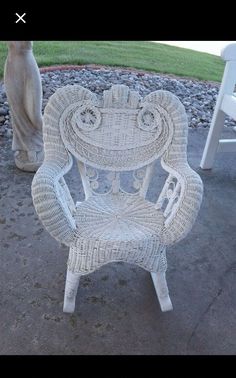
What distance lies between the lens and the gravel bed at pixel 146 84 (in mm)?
3820

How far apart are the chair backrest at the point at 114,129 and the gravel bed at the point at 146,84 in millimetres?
1895

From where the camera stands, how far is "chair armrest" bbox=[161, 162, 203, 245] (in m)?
1.49

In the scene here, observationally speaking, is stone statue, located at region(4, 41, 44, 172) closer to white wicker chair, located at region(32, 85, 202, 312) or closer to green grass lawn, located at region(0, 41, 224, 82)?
white wicker chair, located at region(32, 85, 202, 312)

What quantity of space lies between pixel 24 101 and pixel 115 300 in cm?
148

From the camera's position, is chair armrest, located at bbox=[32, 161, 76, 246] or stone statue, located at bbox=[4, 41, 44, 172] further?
stone statue, located at bbox=[4, 41, 44, 172]

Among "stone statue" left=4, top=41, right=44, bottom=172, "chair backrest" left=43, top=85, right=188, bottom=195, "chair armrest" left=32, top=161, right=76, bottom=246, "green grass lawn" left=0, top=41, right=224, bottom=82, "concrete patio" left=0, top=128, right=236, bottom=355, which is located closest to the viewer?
"chair armrest" left=32, top=161, right=76, bottom=246

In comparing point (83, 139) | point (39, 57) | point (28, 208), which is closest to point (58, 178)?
point (83, 139)

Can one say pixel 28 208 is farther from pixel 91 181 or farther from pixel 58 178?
pixel 58 178

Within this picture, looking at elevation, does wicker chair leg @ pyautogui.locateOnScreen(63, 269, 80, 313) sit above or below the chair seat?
below

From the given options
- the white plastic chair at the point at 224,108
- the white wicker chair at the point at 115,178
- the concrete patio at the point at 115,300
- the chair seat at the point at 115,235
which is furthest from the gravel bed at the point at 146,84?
the chair seat at the point at 115,235

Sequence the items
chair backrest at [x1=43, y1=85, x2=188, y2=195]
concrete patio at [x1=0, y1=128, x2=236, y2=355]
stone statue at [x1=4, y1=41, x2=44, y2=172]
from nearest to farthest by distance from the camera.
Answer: concrete patio at [x1=0, y1=128, x2=236, y2=355] → chair backrest at [x1=43, y1=85, x2=188, y2=195] → stone statue at [x1=4, y1=41, x2=44, y2=172]

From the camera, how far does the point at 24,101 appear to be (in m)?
2.44

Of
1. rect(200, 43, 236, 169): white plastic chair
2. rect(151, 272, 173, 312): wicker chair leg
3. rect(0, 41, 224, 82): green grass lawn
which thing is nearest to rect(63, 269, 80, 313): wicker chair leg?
rect(151, 272, 173, 312): wicker chair leg
